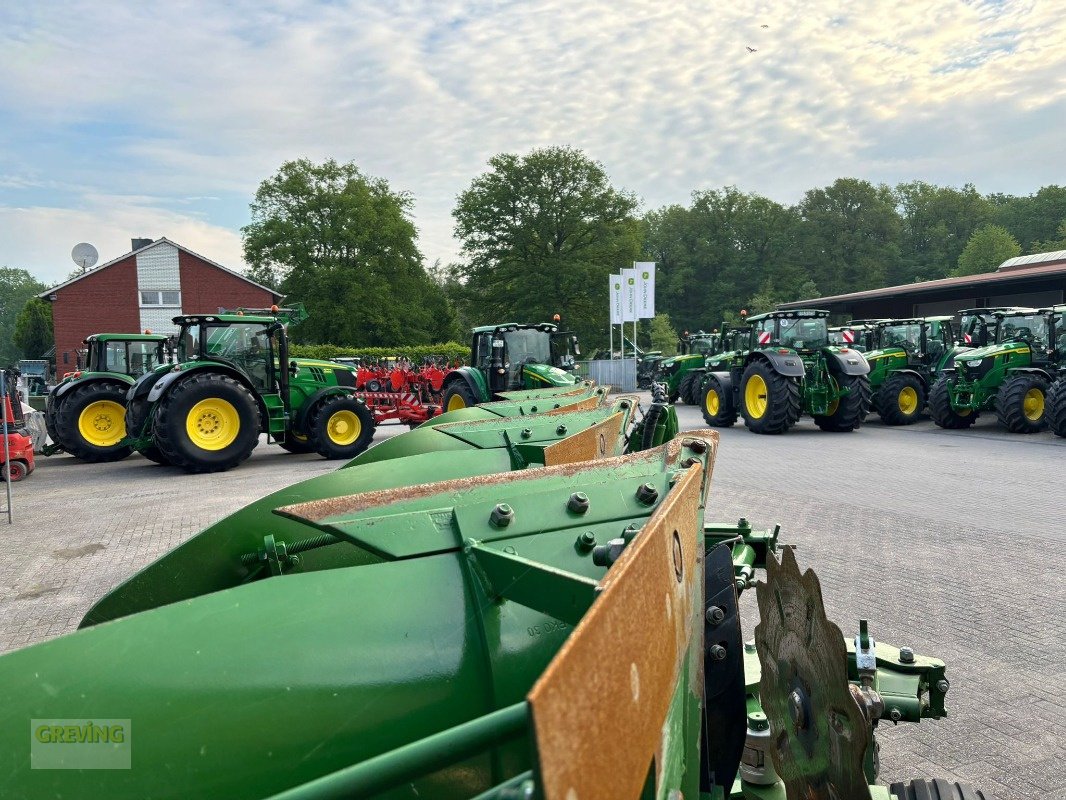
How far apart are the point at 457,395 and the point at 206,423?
4856 mm

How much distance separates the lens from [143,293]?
3669 cm

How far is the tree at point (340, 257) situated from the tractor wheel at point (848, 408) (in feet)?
103

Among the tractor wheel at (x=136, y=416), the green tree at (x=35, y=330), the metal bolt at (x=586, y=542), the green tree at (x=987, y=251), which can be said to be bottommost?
the tractor wheel at (x=136, y=416)

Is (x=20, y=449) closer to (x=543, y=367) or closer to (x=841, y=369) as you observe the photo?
(x=543, y=367)

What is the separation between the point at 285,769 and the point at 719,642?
1281 millimetres

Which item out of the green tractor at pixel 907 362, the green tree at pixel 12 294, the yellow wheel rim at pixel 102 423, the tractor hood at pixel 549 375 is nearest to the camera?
the yellow wheel rim at pixel 102 423

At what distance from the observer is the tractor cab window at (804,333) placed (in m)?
15.0

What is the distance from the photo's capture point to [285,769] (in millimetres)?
1151

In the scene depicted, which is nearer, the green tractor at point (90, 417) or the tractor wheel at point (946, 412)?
the green tractor at point (90, 417)

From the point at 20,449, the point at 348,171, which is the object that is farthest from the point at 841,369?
the point at 348,171

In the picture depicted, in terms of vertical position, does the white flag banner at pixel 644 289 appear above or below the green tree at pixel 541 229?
below

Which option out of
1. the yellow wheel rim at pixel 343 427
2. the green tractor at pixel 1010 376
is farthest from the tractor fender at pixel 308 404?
the green tractor at pixel 1010 376

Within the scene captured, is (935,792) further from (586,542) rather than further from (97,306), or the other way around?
(97,306)

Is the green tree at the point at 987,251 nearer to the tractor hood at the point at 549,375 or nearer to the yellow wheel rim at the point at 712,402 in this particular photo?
the yellow wheel rim at the point at 712,402
